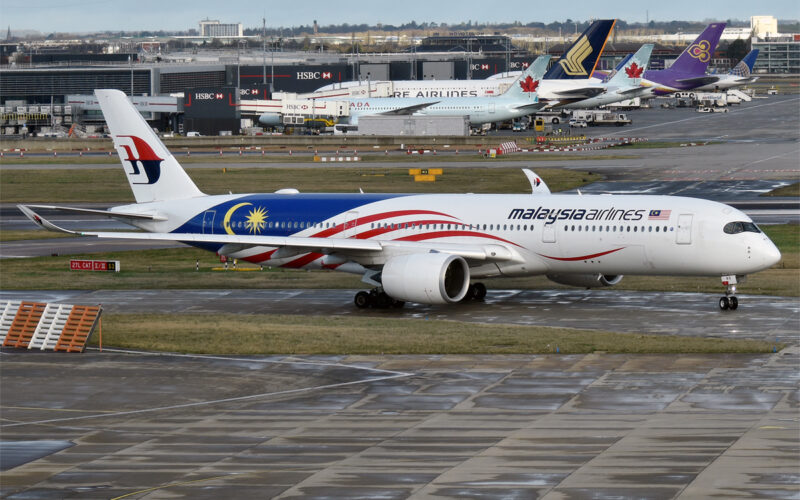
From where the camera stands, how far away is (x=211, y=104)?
163125 millimetres

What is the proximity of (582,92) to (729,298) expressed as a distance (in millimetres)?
115196

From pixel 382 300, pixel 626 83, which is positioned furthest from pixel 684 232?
pixel 626 83

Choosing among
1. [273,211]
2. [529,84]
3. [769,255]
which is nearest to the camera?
[769,255]

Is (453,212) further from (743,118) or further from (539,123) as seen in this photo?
(743,118)

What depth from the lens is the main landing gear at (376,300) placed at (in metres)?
49.1

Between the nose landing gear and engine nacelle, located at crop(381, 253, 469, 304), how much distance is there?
966cm

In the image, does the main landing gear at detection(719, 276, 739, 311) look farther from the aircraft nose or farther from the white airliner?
the aircraft nose

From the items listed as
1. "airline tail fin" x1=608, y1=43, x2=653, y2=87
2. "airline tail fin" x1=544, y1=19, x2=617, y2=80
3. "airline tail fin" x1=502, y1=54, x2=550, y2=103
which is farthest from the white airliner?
"airline tail fin" x1=608, y1=43, x2=653, y2=87

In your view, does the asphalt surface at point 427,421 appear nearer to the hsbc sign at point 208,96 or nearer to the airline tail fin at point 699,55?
the hsbc sign at point 208,96

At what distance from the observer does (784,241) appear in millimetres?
65062

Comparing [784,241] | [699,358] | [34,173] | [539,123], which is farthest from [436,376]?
[539,123]

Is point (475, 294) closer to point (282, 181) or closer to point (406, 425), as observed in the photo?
point (406, 425)

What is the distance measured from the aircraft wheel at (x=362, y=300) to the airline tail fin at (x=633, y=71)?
123385 millimetres

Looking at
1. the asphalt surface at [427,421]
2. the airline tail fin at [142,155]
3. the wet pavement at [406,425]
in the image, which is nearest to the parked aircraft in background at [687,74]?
the airline tail fin at [142,155]
